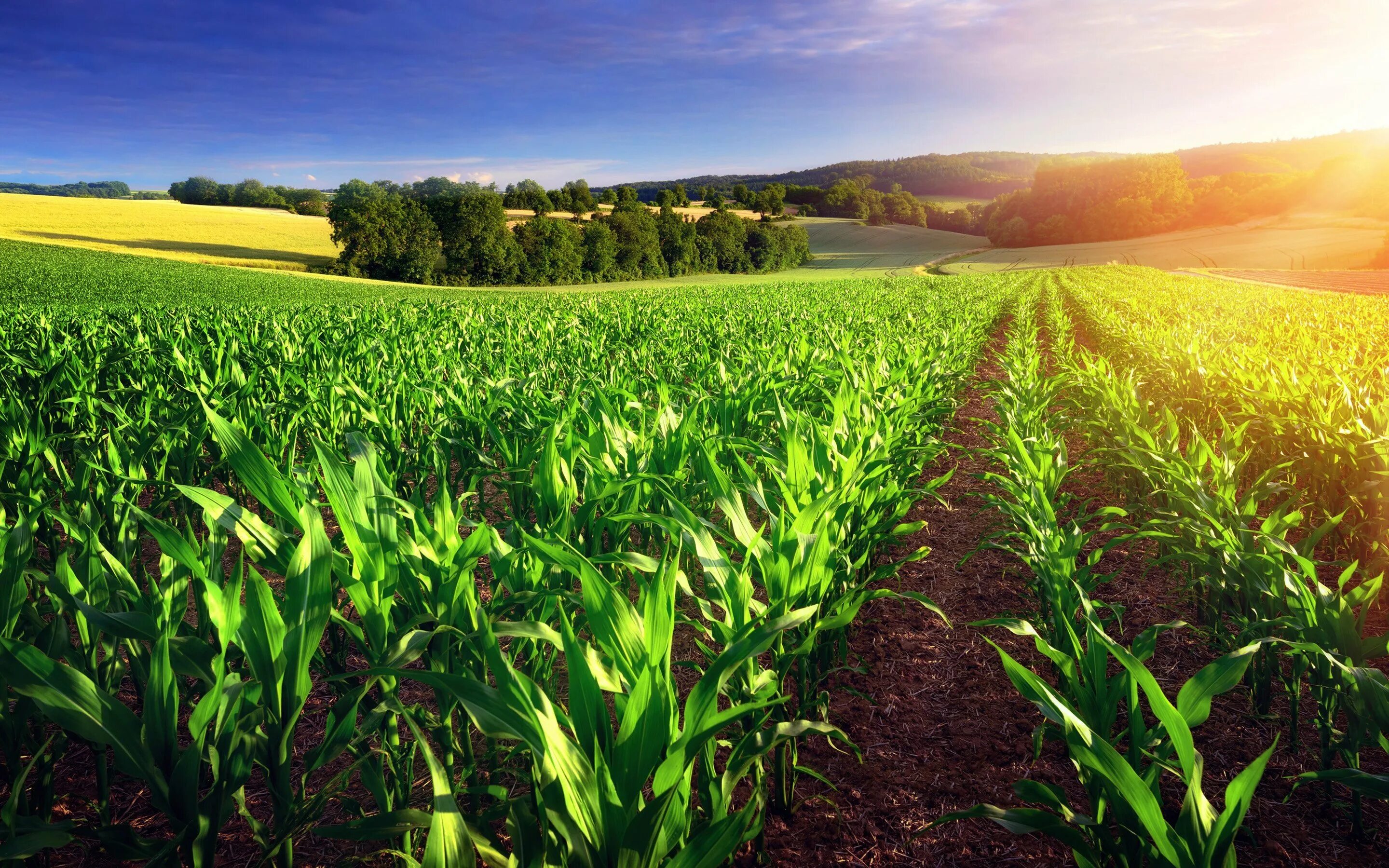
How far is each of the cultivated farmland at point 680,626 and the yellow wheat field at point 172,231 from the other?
4908cm

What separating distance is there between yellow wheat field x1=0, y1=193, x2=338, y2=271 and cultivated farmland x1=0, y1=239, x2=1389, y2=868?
161 ft

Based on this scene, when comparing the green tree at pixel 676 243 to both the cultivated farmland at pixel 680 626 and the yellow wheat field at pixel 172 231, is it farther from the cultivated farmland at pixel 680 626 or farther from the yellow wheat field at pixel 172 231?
the cultivated farmland at pixel 680 626

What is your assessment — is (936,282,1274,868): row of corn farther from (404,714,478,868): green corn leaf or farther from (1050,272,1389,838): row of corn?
(404,714,478,868): green corn leaf

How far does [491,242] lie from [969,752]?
51858 millimetres

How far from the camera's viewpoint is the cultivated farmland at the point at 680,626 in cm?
138

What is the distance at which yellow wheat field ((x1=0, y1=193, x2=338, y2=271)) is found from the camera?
4669 centimetres

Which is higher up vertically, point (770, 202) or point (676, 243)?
point (770, 202)

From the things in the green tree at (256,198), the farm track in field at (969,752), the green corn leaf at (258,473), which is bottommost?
the farm track in field at (969,752)

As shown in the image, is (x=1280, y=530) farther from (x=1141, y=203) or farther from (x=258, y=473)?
(x=1141, y=203)

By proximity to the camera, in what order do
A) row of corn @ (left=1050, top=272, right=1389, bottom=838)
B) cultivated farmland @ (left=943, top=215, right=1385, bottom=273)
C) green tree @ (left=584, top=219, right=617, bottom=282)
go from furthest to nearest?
1. cultivated farmland @ (left=943, top=215, right=1385, bottom=273)
2. green tree @ (left=584, top=219, right=617, bottom=282)
3. row of corn @ (left=1050, top=272, right=1389, bottom=838)

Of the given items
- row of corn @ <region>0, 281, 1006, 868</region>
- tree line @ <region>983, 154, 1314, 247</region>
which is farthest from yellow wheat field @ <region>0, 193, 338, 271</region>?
tree line @ <region>983, 154, 1314, 247</region>

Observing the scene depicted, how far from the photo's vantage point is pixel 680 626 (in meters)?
3.66

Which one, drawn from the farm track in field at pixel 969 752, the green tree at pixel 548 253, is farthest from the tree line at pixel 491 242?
the farm track in field at pixel 969 752

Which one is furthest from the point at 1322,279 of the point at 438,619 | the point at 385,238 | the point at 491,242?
the point at 385,238
